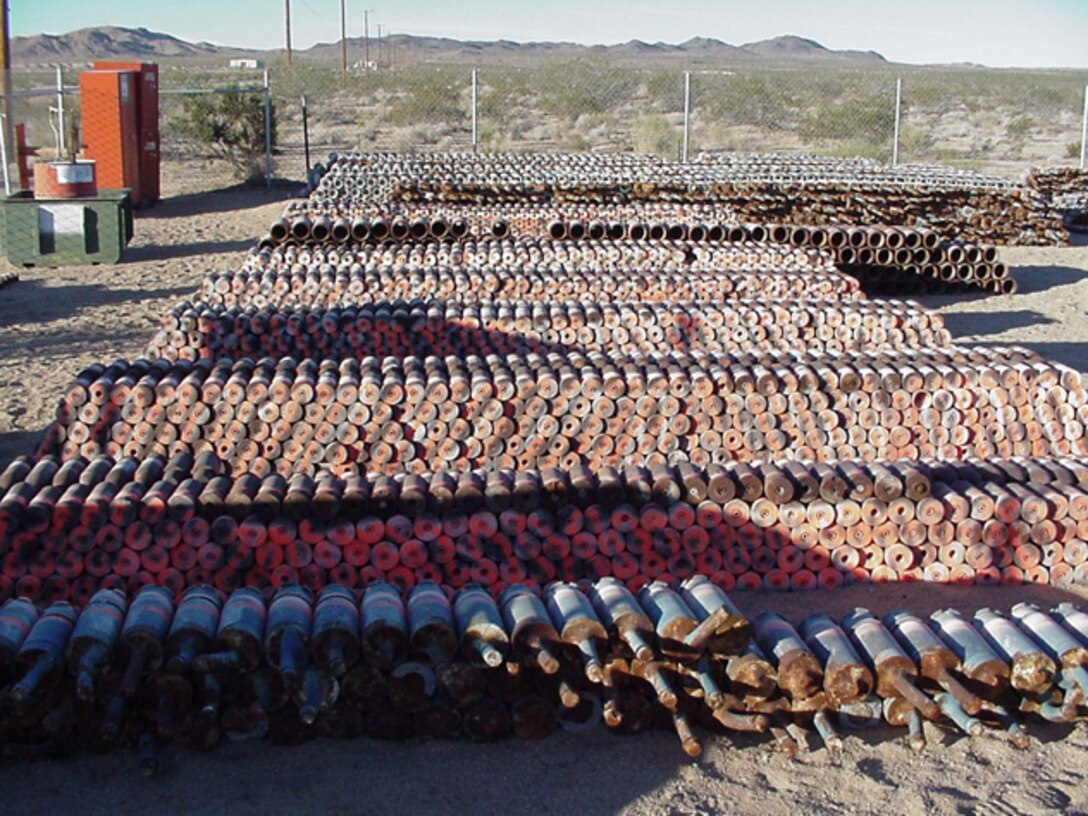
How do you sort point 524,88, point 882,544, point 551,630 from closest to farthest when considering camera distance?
1. point 551,630
2. point 882,544
3. point 524,88

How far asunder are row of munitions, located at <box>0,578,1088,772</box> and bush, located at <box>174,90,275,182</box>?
23364 mm

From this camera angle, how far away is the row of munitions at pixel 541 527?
653 centimetres

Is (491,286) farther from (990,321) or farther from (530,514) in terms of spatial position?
(990,321)

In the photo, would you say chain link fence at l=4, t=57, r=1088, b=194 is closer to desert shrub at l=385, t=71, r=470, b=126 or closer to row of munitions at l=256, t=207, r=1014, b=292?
desert shrub at l=385, t=71, r=470, b=126

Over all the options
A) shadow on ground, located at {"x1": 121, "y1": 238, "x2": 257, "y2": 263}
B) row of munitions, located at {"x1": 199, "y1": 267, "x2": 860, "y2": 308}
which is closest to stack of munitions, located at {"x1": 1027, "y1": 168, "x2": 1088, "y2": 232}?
row of munitions, located at {"x1": 199, "y1": 267, "x2": 860, "y2": 308}

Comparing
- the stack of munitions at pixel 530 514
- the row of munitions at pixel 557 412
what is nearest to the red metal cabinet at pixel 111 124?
the stack of munitions at pixel 530 514

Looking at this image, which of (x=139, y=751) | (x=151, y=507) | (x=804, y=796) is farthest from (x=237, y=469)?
(x=804, y=796)

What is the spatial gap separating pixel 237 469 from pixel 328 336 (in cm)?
260

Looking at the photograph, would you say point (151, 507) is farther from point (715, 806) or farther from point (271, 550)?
point (715, 806)

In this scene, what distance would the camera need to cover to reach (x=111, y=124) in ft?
69.8

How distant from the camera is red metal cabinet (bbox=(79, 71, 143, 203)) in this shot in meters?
21.0

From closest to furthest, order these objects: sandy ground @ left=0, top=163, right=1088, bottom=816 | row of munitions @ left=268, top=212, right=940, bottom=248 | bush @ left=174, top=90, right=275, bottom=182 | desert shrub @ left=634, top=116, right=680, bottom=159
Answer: sandy ground @ left=0, top=163, right=1088, bottom=816, row of munitions @ left=268, top=212, right=940, bottom=248, bush @ left=174, top=90, right=275, bottom=182, desert shrub @ left=634, top=116, right=680, bottom=159

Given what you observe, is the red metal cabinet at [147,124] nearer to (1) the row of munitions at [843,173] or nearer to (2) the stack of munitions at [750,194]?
(2) the stack of munitions at [750,194]

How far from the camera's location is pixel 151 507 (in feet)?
21.5
